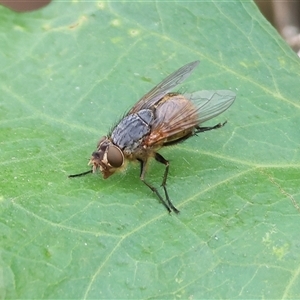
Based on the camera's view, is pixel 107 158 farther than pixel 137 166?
No

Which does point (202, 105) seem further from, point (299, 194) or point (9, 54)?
point (9, 54)

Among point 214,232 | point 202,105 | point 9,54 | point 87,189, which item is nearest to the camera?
point 214,232

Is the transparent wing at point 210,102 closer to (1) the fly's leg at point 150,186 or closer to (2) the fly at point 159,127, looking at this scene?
(2) the fly at point 159,127

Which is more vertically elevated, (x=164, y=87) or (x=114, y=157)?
(x=164, y=87)

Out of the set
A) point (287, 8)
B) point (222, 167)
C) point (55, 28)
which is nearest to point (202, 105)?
point (222, 167)

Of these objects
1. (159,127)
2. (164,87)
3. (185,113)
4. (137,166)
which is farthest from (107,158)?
(164,87)

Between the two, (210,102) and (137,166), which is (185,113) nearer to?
(210,102)

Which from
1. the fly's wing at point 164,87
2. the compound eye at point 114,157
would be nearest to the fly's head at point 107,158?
the compound eye at point 114,157
